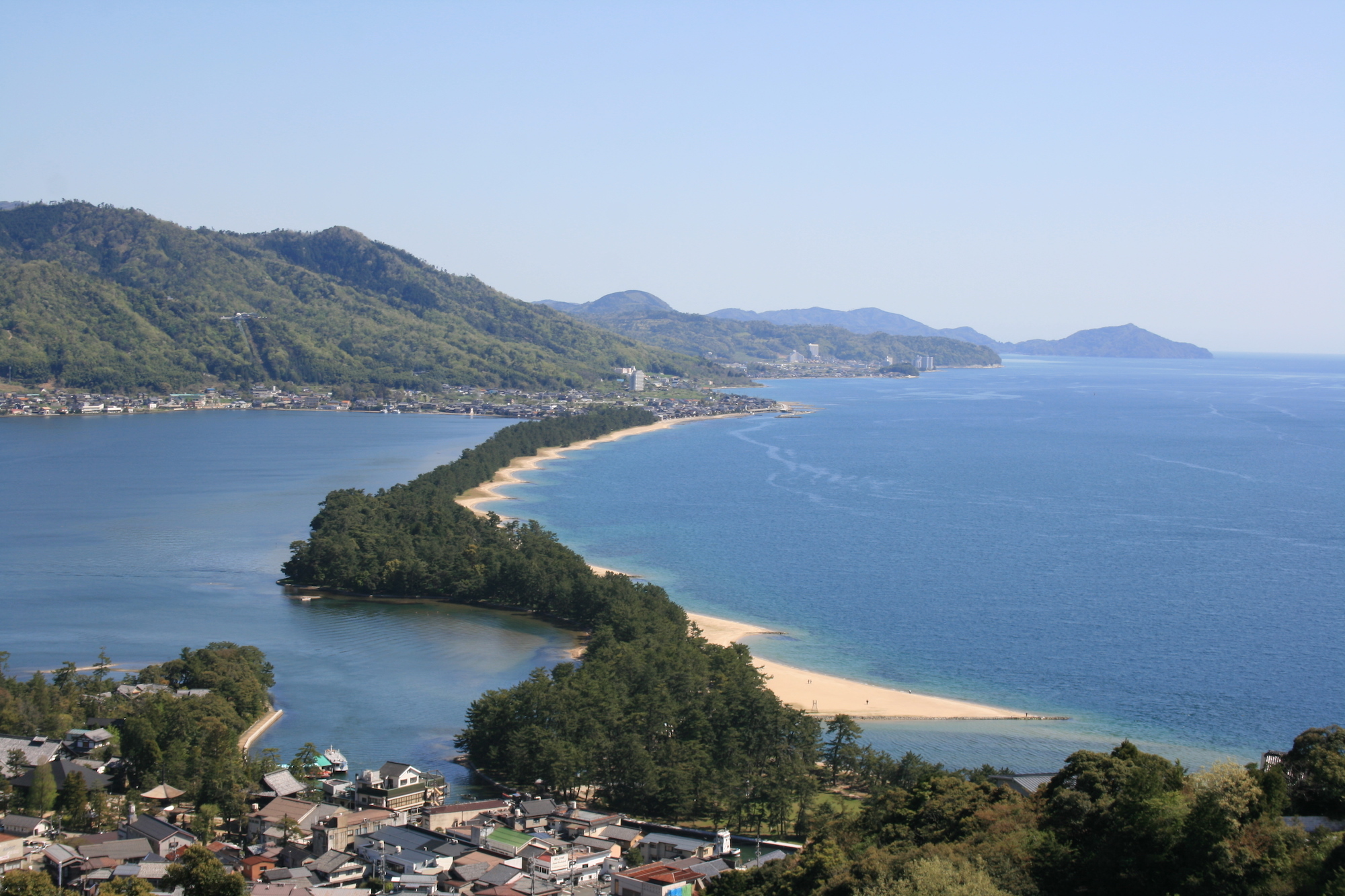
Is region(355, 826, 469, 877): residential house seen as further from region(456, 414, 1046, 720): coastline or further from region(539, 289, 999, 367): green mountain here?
region(539, 289, 999, 367): green mountain

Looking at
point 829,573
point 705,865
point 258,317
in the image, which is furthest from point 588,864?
point 258,317

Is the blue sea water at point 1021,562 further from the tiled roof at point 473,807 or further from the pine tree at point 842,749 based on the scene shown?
the tiled roof at point 473,807

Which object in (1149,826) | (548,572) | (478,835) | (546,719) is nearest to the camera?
(1149,826)

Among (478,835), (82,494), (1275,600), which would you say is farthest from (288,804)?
(82,494)

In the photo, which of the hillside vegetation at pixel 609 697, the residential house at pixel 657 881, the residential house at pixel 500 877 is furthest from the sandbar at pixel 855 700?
the residential house at pixel 500 877

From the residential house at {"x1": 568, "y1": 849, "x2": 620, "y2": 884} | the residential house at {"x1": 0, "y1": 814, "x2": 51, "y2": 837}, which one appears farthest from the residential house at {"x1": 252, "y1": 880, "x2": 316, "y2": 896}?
the residential house at {"x1": 0, "y1": 814, "x2": 51, "y2": 837}

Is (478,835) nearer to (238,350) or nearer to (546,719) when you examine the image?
(546,719)
